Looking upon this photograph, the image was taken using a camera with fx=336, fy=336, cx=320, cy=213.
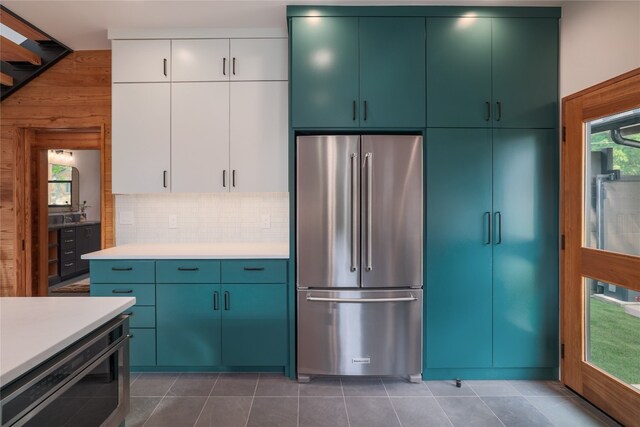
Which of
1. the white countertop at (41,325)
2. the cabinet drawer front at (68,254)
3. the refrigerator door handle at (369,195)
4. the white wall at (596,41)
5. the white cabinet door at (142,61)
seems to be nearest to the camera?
the white countertop at (41,325)

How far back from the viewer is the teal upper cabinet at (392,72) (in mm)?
2494

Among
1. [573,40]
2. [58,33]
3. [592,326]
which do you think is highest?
[58,33]

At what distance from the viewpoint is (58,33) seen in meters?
2.87

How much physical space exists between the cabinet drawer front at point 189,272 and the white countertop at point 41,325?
3.46 feet

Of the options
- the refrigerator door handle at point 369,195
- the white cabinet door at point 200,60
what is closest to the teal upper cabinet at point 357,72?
the refrigerator door handle at point 369,195

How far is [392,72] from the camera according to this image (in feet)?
8.21

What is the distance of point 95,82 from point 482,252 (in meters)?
3.74

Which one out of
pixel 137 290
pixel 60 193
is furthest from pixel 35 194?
pixel 60 193

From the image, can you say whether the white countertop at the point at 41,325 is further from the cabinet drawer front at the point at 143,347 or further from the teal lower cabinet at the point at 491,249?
the teal lower cabinet at the point at 491,249

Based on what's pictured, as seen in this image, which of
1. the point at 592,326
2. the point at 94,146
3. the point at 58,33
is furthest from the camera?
the point at 94,146

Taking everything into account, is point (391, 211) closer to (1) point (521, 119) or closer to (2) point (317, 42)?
(1) point (521, 119)

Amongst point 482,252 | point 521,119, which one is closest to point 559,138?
point 521,119

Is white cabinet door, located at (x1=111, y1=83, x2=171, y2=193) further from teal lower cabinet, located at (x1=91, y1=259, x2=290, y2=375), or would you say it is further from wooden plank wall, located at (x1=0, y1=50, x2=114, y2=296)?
teal lower cabinet, located at (x1=91, y1=259, x2=290, y2=375)

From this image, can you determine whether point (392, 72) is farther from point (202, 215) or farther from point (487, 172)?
point (202, 215)
